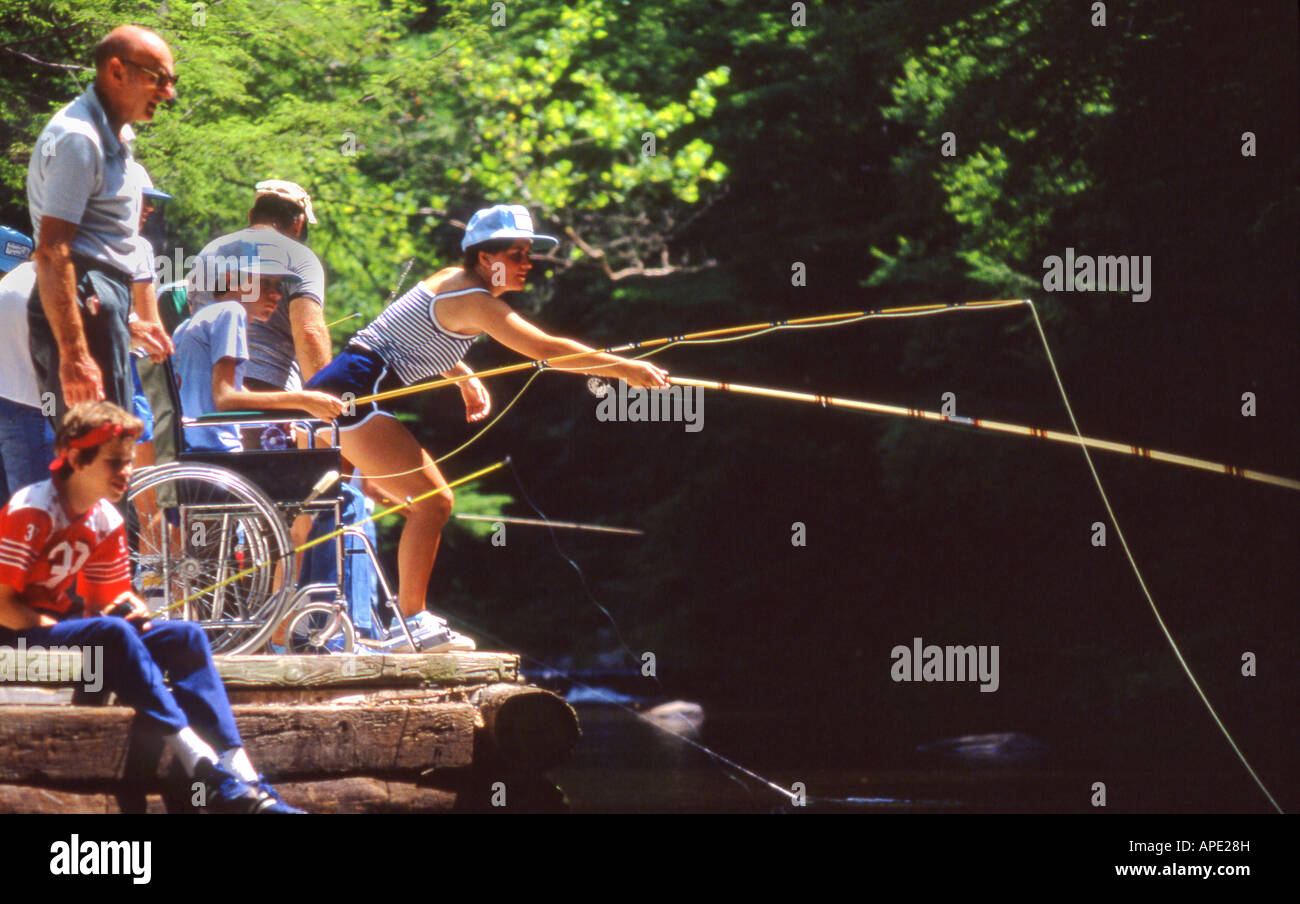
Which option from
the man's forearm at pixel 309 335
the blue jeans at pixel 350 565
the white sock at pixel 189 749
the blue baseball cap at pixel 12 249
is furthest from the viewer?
the blue jeans at pixel 350 565

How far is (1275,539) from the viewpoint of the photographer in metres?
13.7

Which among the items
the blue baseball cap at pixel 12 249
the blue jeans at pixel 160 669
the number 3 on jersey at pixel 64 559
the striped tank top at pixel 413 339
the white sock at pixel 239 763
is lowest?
the white sock at pixel 239 763

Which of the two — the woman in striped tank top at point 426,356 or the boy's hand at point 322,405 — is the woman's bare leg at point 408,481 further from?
the boy's hand at point 322,405

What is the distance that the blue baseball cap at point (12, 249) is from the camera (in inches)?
224

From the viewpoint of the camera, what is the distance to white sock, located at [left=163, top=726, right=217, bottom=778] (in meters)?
4.34

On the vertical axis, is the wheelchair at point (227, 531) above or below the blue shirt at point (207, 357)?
below

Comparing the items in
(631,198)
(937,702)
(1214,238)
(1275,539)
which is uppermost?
(631,198)

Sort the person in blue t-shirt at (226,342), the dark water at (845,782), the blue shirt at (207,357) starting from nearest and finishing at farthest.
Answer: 1. the person in blue t-shirt at (226,342)
2. the blue shirt at (207,357)
3. the dark water at (845,782)

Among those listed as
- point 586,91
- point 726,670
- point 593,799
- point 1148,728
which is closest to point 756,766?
point 593,799

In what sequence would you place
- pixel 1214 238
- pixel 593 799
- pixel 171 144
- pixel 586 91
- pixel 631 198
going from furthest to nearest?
1. pixel 631 198
2. pixel 586 91
3. pixel 1214 238
4. pixel 171 144
5. pixel 593 799

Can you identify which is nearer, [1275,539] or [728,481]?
[1275,539]

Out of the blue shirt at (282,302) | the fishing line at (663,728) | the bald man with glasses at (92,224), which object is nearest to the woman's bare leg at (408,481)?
the blue shirt at (282,302)

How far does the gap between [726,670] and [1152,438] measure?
261 inches

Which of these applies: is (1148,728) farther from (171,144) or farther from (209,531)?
(209,531)
